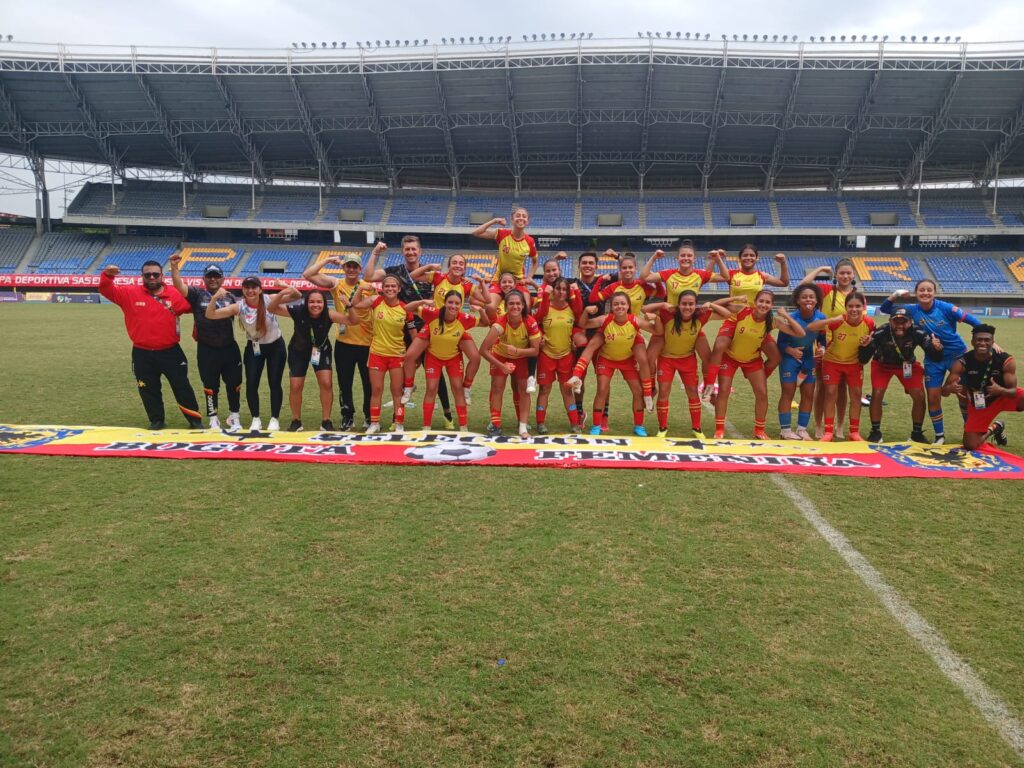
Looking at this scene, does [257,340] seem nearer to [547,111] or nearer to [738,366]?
[738,366]

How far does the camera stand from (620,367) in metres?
7.33

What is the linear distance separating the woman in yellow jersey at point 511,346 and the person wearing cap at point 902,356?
3841mm

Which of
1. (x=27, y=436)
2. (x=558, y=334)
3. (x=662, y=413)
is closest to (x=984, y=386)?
(x=662, y=413)

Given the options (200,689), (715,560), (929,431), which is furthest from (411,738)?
(929,431)

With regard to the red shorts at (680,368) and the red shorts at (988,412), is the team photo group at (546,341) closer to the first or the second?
the red shorts at (680,368)

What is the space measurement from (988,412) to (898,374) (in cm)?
96

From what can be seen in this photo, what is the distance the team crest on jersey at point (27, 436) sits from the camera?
248 inches

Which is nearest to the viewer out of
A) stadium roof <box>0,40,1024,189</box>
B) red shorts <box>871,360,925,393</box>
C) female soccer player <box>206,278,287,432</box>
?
female soccer player <box>206,278,287,432</box>

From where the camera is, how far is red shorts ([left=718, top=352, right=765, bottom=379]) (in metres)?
7.39

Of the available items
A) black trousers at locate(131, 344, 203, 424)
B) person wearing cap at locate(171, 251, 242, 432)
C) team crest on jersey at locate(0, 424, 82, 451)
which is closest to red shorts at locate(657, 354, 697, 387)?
person wearing cap at locate(171, 251, 242, 432)

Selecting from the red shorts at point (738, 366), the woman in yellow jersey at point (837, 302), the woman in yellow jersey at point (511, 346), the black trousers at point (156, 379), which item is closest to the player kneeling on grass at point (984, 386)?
the woman in yellow jersey at point (837, 302)

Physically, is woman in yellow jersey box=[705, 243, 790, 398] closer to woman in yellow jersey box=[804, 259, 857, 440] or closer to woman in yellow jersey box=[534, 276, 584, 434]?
woman in yellow jersey box=[804, 259, 857, 440]

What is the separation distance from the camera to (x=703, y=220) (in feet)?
143

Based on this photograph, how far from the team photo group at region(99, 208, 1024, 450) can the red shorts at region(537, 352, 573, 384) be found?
17 millimetres
